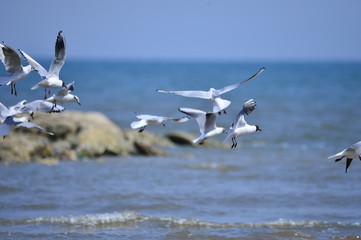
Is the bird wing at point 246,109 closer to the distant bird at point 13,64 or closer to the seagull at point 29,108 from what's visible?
the seagull at point 29,108

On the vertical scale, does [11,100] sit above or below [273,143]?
above

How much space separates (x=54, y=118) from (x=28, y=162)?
344 cm

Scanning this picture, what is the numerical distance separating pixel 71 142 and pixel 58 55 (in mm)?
9632

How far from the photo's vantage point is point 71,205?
10.9m

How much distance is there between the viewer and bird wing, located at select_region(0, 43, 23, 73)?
7004 mm

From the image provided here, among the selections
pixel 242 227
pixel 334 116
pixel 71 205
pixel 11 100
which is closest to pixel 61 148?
pixel 71 205

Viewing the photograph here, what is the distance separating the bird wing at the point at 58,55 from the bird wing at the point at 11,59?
1.25ft

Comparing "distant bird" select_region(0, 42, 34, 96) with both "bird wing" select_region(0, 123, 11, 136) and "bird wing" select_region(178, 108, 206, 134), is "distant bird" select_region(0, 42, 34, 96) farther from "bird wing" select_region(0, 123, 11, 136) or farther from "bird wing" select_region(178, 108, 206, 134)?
"bird wing" select_region(178, 108, 206, 134)

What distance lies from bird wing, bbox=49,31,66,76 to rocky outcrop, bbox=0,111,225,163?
297 inches

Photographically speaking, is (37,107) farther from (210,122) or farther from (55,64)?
(210,122)

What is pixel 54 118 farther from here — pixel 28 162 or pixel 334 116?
pixel 334 116

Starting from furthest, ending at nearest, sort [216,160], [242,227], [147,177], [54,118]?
[54,118], [216,160], [147,177], [242,227]

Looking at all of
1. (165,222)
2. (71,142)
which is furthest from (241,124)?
(71,142)

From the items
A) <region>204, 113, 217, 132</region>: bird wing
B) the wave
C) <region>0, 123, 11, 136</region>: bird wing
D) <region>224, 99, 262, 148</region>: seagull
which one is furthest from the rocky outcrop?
<region>224, 99, 262, 148</region>: seagull
